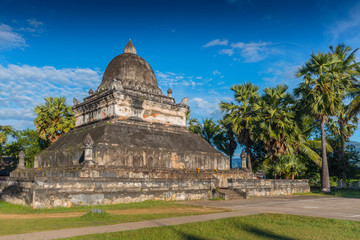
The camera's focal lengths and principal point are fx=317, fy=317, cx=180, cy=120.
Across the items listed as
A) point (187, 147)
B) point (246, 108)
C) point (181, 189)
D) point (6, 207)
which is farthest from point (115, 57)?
point (6, 207)

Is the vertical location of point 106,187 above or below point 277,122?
below

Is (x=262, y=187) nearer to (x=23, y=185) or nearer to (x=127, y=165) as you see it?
(x=127, y=165)

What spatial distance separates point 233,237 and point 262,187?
15949mm

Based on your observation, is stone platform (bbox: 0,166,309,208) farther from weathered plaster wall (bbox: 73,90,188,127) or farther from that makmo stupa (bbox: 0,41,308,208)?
weathered plaster wall (bbox: 73,90,188,127)

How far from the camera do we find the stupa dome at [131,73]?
93.3 ft

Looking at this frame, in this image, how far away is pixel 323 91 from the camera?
26.7 metres

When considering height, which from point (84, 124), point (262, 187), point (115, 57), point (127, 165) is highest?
point (115, 57)

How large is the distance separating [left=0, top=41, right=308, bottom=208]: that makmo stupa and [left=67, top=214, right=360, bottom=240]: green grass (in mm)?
7170

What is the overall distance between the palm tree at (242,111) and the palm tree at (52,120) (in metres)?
16.6

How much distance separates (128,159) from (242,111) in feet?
54.5

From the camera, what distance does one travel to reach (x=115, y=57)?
31.2 m

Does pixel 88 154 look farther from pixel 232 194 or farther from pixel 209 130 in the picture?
pixel 209 130

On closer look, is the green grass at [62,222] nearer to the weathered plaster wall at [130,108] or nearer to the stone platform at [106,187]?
the stone platform at [106,187]

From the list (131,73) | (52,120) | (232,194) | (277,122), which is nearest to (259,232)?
(232,194)
